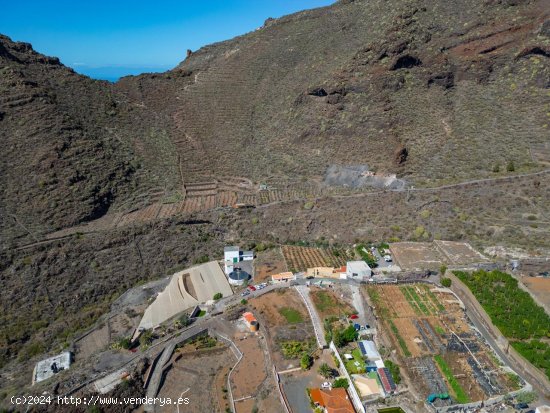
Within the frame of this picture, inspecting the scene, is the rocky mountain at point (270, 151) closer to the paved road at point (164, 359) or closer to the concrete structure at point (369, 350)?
the paved road at point (164, 359)

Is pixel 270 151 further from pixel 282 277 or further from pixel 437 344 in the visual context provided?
pixel 437 344

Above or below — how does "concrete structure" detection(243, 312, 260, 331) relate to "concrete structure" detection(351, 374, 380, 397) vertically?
above

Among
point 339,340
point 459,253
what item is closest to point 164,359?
point 339,340

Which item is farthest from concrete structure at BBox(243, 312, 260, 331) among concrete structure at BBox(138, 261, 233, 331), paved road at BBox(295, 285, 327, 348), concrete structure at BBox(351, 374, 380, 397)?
concrete structure at BBox(351, 374, 380, 397)

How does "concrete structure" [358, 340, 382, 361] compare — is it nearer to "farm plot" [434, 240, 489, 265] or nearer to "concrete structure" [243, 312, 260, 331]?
"concrete structure" [243, 312, 260, 331]

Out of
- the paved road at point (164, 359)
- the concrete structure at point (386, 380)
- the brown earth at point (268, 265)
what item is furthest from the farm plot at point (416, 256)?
the paved road at point (164, 359)

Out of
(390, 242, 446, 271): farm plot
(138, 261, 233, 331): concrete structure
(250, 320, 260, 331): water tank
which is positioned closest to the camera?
(250, 320, 260, 331): water tank
